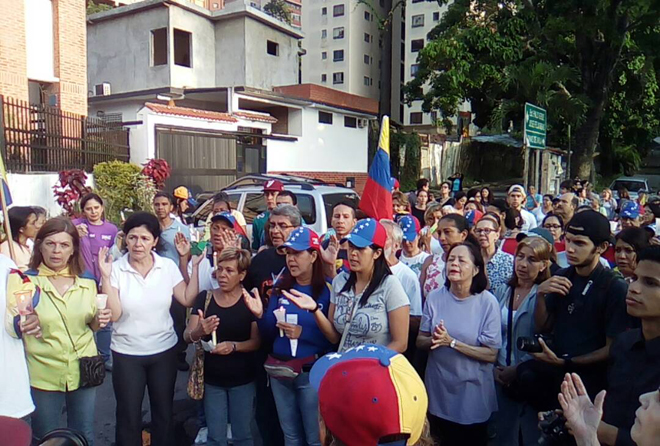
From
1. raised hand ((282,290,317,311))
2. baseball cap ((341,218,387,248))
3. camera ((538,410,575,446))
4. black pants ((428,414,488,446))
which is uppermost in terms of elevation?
baseball cap ((341,218,387,248))

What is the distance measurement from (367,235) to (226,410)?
5.13 ft

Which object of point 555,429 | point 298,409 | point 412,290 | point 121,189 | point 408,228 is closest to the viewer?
point 555,429

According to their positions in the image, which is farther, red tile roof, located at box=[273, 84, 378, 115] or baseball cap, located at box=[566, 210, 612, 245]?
red tile roof, located at box=[273, 84, 378, 115]

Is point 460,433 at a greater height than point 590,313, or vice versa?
point 590,313

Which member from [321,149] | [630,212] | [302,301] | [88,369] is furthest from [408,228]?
[321,149]

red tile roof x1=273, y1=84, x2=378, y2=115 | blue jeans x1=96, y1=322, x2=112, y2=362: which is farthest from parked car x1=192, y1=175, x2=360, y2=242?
red tile roof x1=273, y1=84, x2=378, y2=115

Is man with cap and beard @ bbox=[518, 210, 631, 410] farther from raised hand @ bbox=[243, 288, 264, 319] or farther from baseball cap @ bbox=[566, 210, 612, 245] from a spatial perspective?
raised hand @ bbox=[243, 288, 264, 319]

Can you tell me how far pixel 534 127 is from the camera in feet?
31.7

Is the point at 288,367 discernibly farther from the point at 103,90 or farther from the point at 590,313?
the point at 103,90

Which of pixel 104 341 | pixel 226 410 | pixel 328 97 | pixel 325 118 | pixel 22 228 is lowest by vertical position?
pixel 104 341

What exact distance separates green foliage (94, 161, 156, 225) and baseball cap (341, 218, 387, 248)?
29.9 feet

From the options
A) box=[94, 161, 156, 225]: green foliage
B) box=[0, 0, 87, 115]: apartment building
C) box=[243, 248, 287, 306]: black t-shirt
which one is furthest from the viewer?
box=[0, 0, 87, 115]: apartment building

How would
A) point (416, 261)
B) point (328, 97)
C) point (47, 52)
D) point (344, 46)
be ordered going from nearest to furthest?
point (416, 261), point (47, 52), point (328, 97), point (344, 46)

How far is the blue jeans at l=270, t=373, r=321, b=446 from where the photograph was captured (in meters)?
Result: 3.23
